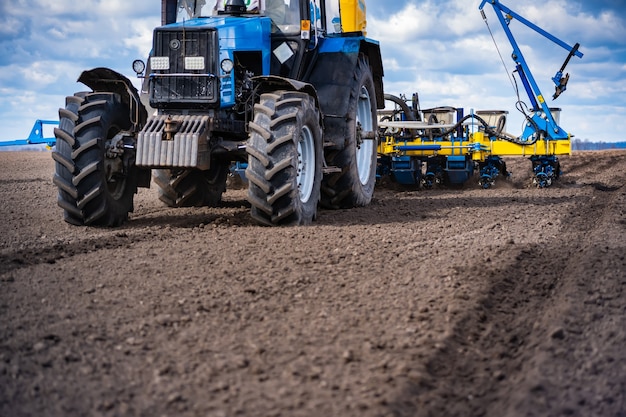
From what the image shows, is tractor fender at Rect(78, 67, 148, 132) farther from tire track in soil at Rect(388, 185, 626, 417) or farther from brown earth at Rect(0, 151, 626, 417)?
tire track in soil at Rect(388, 185, 626, 417)

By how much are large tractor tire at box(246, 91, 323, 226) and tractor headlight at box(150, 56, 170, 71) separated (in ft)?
3.62

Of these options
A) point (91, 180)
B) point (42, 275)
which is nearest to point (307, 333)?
point (42, 275)

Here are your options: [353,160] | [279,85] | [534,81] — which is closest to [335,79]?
[353,160]

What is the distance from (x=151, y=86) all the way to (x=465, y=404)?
18.7ft

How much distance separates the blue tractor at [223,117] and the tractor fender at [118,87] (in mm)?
12

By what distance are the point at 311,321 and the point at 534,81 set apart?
39.6 feet

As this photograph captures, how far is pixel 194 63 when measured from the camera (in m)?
8.05

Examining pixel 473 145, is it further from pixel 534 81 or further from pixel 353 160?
pixel 353 160

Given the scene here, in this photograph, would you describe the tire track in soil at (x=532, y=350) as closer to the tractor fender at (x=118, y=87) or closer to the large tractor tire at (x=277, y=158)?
the large tractor tire at (x=277, y=158)

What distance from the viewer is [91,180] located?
7.65 metres

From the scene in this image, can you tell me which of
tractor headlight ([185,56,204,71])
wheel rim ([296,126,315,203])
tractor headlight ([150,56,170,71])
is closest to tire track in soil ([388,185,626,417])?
wheel rim ([296,126,315,203])

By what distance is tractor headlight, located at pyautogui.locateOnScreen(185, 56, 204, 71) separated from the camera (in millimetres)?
8047

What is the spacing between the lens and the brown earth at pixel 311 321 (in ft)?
10.9

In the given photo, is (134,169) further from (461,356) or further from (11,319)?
(461,356)
